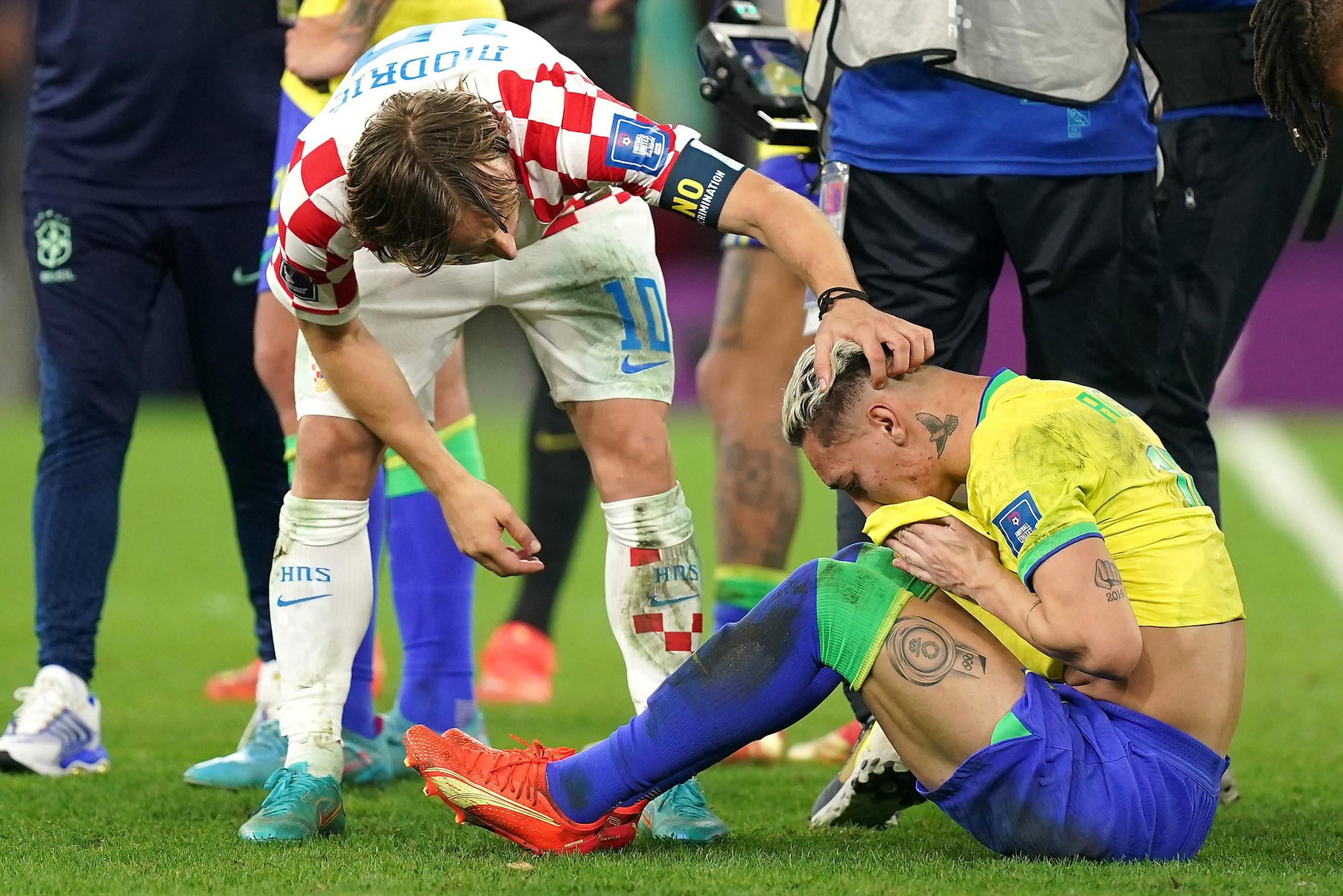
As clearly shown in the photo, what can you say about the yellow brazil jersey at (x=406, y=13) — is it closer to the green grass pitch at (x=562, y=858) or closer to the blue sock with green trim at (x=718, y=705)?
the green grass pitch at (x=562, y=858)

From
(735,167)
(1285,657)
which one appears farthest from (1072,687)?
(1285,657)

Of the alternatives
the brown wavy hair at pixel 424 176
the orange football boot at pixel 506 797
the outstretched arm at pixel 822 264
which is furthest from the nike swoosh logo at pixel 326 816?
the outstretched arm at pixel 822 264

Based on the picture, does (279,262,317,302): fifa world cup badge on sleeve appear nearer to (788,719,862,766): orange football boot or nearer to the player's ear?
the player's ear

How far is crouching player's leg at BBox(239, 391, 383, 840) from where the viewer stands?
3197 millimetres

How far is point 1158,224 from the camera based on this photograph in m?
3.82

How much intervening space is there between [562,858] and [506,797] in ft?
0.46

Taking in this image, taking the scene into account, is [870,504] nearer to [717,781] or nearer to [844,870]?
[844,870]

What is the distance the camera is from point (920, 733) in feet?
8.79

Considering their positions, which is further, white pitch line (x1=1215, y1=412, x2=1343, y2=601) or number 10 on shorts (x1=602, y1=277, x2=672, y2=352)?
white pitch line (x1=1215, y1=412, x2=1343, y2=601)

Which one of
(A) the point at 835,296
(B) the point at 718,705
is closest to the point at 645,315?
Answer: (A) the point at 835,296

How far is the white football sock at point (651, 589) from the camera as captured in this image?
3338 mm

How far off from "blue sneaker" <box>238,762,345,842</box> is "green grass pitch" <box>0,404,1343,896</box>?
2.2 inches

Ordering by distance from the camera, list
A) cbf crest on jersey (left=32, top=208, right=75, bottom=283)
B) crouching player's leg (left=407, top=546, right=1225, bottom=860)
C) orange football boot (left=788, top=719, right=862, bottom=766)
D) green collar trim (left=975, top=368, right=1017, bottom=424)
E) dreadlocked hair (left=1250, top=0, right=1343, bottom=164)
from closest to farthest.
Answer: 1. crouching player's leg (left=407, top=546, right=1225, bottom=860)
2. green collar trim (left=975, top=368, right=1017, bottom=424)
3. dreadlocked hair (left=1250, top=0, right=1343, bottom=164)
4. cbf crest on jersey (left=32, top=208, right=75, bottom=283)
5. orange football boot (left=788, top=719, right=862, bottom=766)

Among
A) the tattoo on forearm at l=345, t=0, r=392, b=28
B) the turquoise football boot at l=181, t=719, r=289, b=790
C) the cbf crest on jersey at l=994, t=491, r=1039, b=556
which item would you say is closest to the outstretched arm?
the cbf crest on jersey at l=994, t=491, r=1039, b=556
